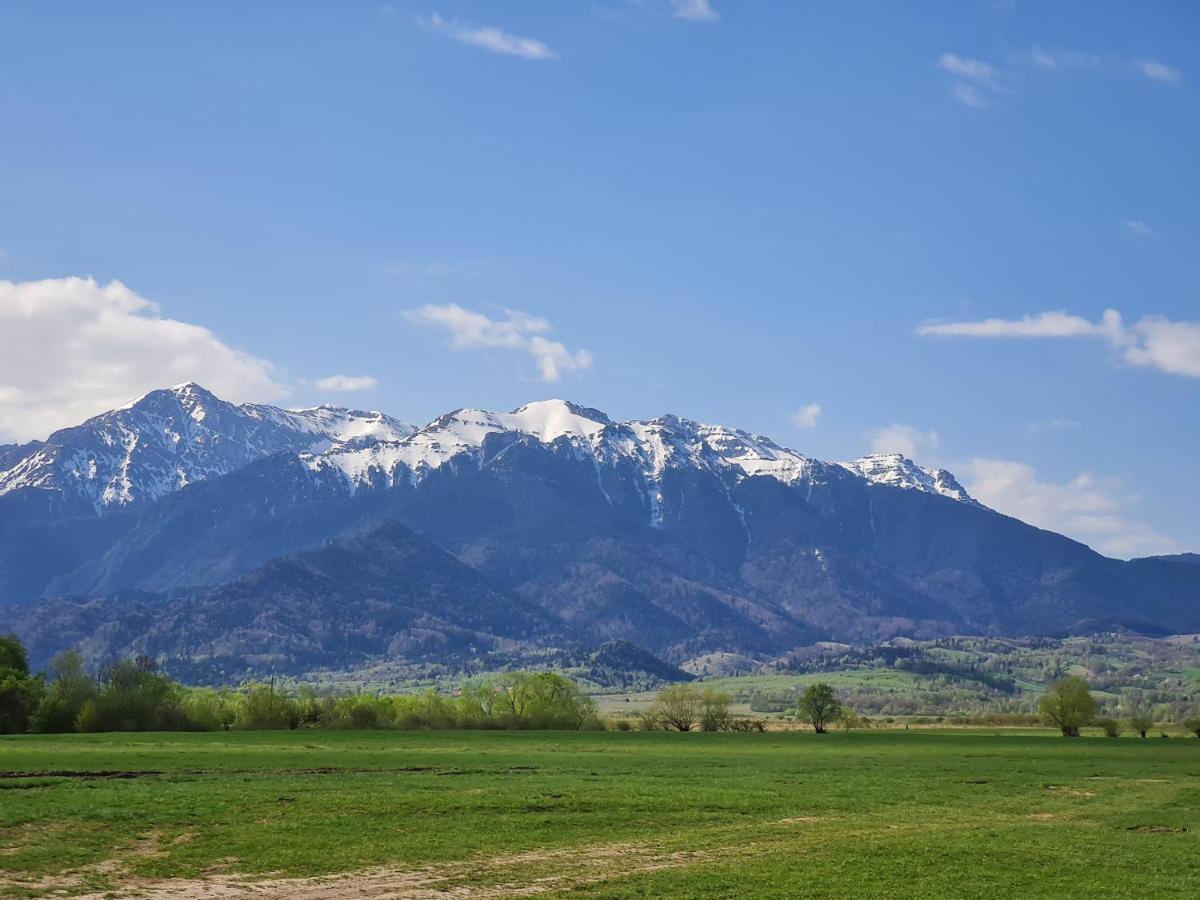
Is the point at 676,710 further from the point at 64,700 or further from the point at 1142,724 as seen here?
the point at 64,700

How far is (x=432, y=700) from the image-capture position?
181125 millimetres

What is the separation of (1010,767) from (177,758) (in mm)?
73212

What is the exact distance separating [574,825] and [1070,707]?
143 meters

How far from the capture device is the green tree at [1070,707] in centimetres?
17688

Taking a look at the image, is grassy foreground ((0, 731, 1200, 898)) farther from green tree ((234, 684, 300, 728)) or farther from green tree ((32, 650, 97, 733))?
green tree ((234, 684, 300, 728))

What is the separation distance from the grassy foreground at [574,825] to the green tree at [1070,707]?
7632 cm

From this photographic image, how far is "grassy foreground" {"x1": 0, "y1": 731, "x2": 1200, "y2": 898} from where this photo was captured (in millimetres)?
43406

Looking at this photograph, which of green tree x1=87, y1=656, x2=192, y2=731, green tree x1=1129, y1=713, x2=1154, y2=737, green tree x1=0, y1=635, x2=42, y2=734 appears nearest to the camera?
green tree x1=0, y1=635, x2=42, y2=734

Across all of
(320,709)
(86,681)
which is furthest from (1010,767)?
(86,681)

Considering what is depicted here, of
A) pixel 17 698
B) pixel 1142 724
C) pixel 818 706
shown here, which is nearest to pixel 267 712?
pixel 17 698

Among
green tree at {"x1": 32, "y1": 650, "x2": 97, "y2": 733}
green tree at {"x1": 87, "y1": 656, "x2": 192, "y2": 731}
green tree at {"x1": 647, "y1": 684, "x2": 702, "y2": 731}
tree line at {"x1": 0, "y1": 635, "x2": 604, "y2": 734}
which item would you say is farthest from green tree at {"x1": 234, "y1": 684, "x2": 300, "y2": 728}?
green tree at {"x1": 647, "y1": 684, "x2": 702, "y2": 731}

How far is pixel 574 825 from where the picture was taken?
5812 cm

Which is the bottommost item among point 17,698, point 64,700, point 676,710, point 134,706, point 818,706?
point 818,706

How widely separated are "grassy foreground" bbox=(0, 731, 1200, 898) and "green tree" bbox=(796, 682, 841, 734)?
84425mm
